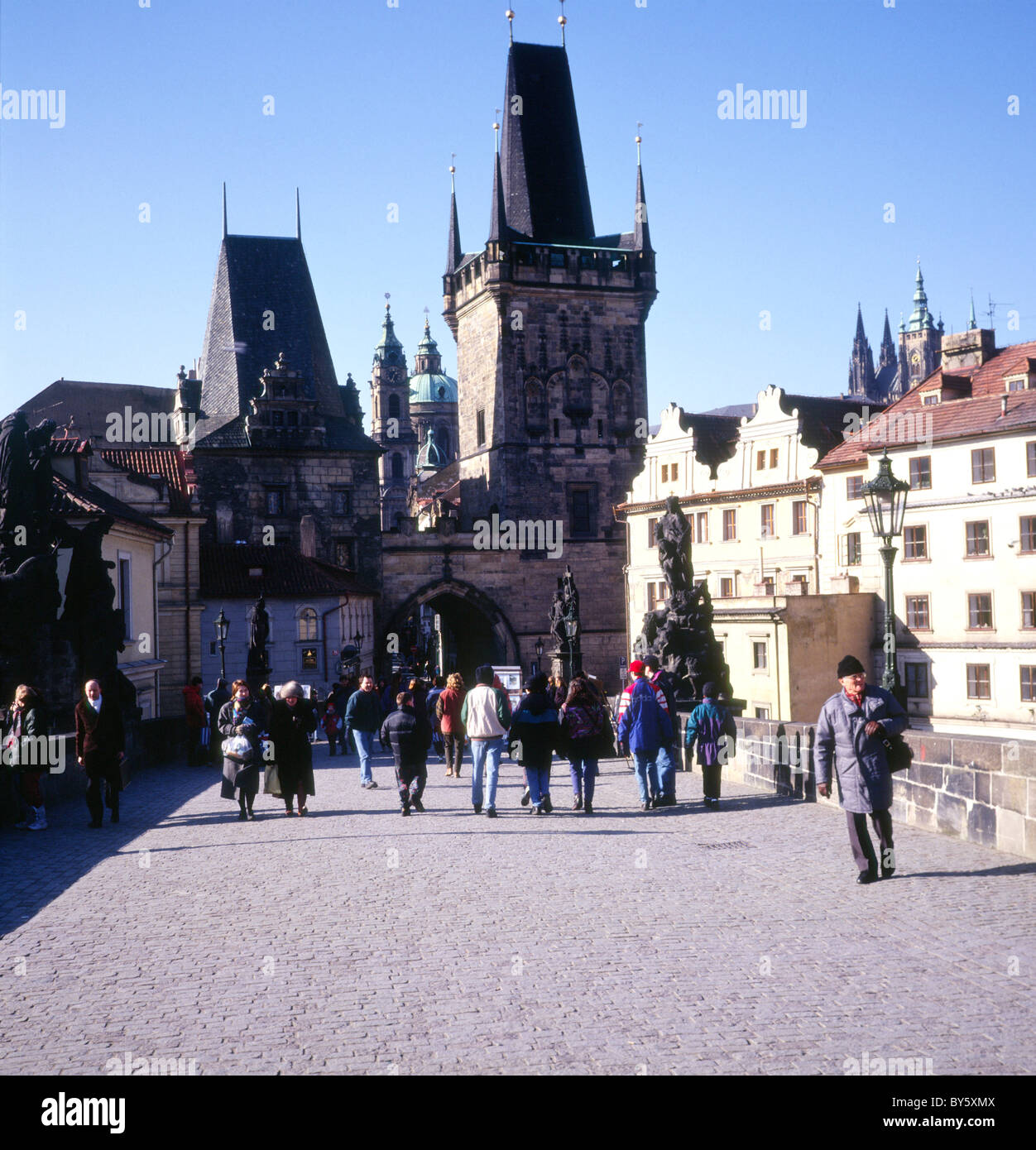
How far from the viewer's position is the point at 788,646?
35844 millimetres

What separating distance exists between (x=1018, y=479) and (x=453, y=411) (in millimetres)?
127066

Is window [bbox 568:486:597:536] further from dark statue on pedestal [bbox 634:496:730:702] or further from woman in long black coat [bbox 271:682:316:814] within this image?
woman in long black coat [bbox 271:682:316:814]

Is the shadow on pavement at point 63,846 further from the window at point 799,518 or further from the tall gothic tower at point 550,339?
the tall gothic tower at point 550,339

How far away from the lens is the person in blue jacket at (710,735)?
13.0 meters

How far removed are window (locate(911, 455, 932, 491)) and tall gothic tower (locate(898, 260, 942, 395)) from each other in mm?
109157

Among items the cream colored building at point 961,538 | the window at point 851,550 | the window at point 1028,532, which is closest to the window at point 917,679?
the cream colored building at point 961,538

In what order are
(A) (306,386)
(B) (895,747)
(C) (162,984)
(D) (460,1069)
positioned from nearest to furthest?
1. (D) (460,1069)
2. (C) (162,984)
3. (B) (895,747)
4. (A) (306,386)

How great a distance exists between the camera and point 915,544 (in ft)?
129

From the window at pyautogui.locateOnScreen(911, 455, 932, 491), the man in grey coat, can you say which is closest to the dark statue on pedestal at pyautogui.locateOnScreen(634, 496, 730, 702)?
the man in grey coat

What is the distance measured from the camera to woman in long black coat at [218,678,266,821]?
43.3ft

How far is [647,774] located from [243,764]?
4.16 m

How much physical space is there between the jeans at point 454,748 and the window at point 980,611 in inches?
913
